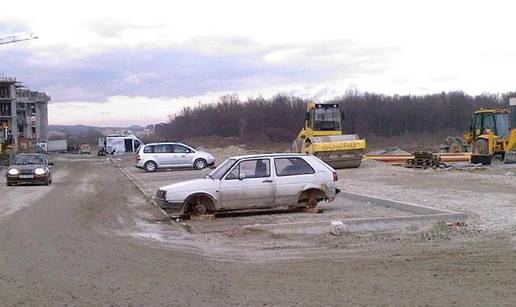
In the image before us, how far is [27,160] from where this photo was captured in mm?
28016

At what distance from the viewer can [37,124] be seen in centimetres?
16638

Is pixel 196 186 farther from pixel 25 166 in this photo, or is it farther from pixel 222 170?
pixel 25 166

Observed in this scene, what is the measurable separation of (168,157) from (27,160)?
1094 centimetres

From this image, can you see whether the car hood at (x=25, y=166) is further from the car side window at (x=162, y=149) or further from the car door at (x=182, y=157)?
the car door at (x=182, y=157)

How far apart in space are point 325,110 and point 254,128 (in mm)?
101554

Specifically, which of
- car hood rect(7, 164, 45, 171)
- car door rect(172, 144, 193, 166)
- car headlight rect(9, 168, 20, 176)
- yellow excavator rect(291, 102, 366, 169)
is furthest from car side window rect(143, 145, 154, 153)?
car headlight rect(9, 168, 20, 176)

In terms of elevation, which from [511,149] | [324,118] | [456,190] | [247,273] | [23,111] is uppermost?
[23,111]

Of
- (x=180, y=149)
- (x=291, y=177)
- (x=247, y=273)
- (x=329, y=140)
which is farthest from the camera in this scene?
(x=180, y=149)

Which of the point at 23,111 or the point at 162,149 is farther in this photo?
the point at 23,111

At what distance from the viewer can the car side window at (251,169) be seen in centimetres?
1402

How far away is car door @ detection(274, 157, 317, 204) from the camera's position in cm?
1414

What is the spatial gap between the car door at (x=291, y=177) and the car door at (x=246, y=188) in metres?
0.21

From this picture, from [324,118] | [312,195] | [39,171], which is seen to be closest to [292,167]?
[312,195]

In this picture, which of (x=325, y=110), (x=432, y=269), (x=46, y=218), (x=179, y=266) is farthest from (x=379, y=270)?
(x=325, y=110)
